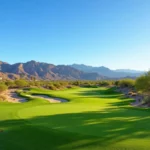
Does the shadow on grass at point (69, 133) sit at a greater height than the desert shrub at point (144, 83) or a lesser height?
lesser

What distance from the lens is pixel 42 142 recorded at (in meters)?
12.2

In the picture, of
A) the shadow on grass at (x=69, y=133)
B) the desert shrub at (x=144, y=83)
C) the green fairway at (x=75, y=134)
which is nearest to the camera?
the green fairway at (x=75, y=134)

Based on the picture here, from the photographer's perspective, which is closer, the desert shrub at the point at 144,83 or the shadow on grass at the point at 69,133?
the shadow on grass at the point at 69,133

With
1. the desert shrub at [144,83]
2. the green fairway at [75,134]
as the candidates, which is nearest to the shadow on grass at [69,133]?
the green fairway at [75,134]

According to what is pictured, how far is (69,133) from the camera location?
520 inches

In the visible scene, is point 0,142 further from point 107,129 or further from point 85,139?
point 107,129

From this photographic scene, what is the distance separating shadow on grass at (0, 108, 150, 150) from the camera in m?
11.7

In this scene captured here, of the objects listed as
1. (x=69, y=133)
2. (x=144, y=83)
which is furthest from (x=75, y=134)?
(x=144, y=83)

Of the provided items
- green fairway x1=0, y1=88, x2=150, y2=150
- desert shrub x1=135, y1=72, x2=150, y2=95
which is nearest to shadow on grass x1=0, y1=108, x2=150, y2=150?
green fairway x1=0, y1=88, x2=150, y2=150

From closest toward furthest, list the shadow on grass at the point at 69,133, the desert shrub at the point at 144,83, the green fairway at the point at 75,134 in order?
the green fairway at the point at 75,134 → the shadow on grass at the point at 69,133 → the desert shrub at the point at 144,83

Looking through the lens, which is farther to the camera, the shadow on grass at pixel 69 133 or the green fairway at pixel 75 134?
the shadow on grass at pixel 69 133

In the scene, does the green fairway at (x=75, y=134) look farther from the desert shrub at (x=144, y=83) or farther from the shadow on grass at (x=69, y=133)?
the desert shrub at (x=144, y=83)

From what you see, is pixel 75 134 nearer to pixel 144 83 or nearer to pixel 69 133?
pixel 69 133

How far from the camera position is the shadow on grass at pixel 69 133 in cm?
1167
